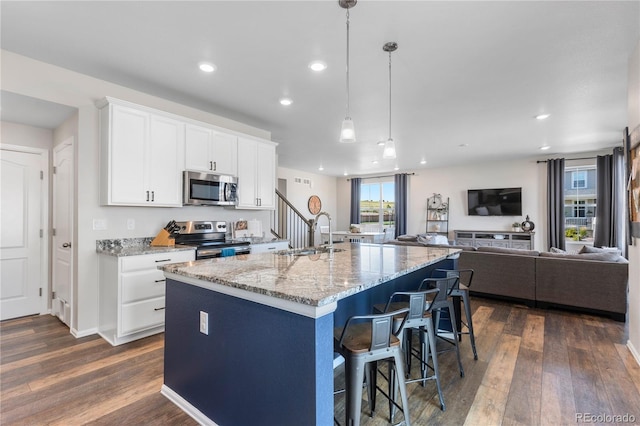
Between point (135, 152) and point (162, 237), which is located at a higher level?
point (135, 152)

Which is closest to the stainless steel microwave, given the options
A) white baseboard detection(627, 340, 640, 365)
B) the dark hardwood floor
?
the dark hardwood floor

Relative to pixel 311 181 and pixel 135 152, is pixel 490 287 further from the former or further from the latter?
pixel 311 181

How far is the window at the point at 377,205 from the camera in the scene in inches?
383

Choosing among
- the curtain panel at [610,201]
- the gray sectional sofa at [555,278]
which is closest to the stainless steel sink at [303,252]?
the gray sectional sofa at [555,278]

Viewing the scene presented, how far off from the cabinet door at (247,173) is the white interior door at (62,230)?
1.82 metres

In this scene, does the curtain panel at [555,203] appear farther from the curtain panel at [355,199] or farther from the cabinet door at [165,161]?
the cabinet door at [165,161]

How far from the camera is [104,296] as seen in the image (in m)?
3.05

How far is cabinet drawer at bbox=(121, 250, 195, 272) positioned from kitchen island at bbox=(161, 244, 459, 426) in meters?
1.14

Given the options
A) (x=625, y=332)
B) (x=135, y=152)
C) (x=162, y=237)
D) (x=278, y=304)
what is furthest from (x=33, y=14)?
(x=625, y=332)

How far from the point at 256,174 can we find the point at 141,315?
228cm

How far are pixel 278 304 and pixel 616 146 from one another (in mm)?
7822

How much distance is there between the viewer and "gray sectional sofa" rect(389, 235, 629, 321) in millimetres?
3639

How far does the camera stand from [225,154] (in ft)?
13.0

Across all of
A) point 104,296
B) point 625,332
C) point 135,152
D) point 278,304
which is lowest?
point 625,332
